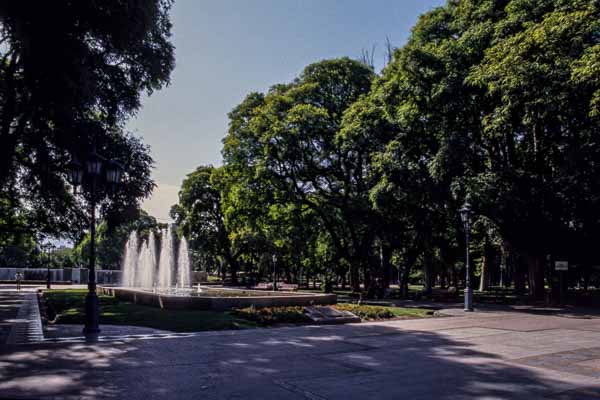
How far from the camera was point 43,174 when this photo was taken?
21141 millimetres

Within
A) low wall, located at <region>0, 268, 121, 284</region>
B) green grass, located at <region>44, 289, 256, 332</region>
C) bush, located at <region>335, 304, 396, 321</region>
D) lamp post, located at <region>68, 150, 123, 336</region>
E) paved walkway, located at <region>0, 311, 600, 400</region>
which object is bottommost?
low wall, located at <region>0, 268, 121, 284</region>

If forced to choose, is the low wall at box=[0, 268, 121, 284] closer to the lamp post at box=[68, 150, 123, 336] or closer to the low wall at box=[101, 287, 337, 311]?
the low wall at box=[101, 287, 337, 311]

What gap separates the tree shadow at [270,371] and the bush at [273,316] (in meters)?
3.82

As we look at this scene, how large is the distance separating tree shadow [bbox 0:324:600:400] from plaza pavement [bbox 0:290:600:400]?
0.02m

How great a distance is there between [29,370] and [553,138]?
2502 centimetres

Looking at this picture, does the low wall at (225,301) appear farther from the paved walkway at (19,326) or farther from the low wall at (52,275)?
the low wall at (52,275)

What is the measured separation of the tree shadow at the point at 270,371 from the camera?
792 centimetres

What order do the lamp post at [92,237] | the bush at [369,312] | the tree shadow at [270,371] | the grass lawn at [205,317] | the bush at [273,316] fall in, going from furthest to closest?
the bush at [369,312], the bush at [273,316], the grass lawn at [205,317], the lamp post at [92,237], the tree shadow at [270,371]

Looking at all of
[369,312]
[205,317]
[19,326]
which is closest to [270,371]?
[205,317]

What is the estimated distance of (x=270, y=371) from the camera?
945cm

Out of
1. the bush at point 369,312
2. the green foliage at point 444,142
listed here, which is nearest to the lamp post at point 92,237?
the bush at point 369,312

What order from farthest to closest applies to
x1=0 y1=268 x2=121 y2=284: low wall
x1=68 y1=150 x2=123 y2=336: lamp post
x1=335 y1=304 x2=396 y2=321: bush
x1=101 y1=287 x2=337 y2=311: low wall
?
x1=0 y1=268 x2=121 y2=284: low wall
x1=101 y1=287 x2=337 y2=311: low wall
x1=335 y1=304 x2=396 y2=321: bush
x1=68 y1=150 x2=123 y2=336: lamp post

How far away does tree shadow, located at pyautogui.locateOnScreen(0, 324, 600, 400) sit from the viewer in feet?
26.0

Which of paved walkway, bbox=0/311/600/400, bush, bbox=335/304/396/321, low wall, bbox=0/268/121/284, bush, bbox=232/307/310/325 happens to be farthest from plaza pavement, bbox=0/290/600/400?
low wall, bbox=0/268/121/284
